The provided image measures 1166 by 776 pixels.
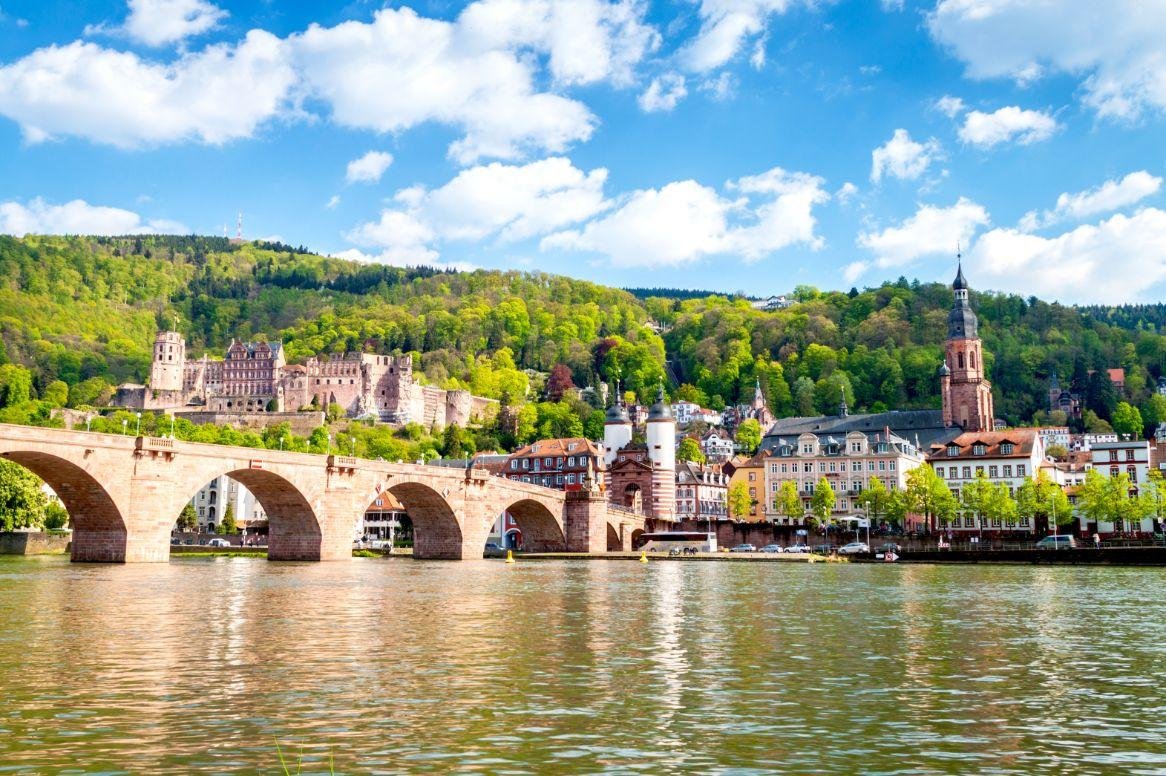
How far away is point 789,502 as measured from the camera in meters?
101

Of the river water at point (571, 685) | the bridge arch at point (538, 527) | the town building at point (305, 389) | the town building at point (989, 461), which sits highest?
the town building at point (305, 389)

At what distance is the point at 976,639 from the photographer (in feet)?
78.2

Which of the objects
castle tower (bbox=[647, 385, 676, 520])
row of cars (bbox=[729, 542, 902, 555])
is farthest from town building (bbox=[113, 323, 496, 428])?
row of cars (bbox=[729, 542, 902, 555])

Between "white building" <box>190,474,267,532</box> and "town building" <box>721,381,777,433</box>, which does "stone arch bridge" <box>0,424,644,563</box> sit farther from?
"town building" <box>721,381,777,433</box>

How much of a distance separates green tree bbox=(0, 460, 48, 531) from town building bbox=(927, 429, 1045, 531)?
6944 centimetres

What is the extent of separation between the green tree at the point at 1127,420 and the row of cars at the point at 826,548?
230 ft

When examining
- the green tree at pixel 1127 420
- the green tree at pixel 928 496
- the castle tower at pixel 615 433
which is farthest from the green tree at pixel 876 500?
the green tree at pixel 1127 420

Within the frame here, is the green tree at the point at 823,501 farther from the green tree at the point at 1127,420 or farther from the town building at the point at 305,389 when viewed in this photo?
the town building at the point at 305,389

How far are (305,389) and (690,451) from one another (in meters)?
68.6

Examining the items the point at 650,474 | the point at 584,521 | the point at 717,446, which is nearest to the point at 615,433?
the point at 650,474

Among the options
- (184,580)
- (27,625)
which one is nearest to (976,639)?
(27,625)

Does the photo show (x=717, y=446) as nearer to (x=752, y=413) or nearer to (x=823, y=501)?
(x=752, y=413)

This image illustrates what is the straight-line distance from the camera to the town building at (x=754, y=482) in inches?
4355

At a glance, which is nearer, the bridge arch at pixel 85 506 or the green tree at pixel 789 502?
the bridge arch at pixel 85 506
